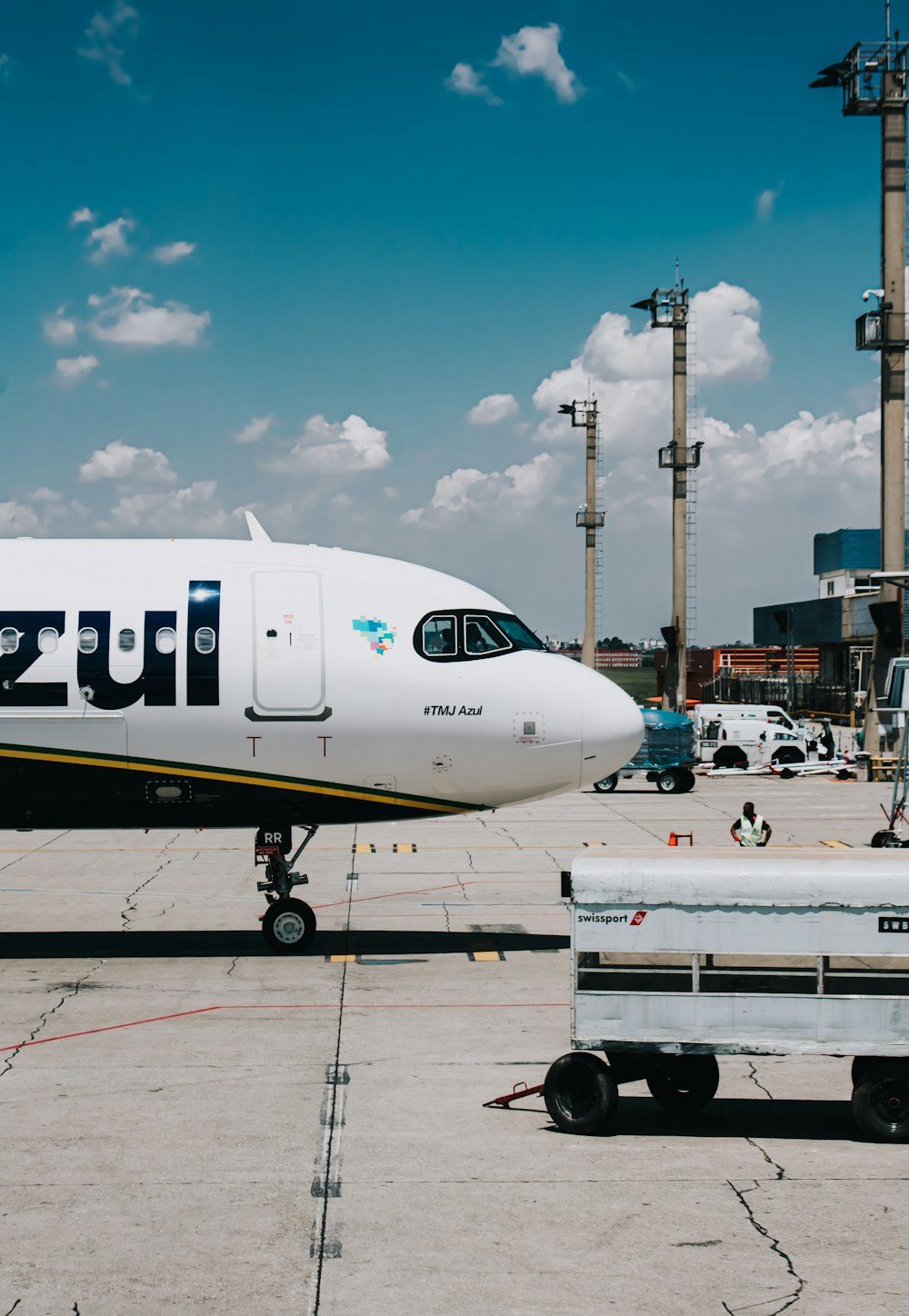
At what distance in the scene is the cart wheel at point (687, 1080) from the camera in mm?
12430

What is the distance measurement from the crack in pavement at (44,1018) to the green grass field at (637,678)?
121m

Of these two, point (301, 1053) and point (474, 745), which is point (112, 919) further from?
point (301, 1053)

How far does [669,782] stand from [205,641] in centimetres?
3114

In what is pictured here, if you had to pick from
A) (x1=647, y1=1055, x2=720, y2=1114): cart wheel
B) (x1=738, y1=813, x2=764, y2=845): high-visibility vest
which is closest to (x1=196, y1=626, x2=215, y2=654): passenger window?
(x1=647, y1=1055, x2=720, y2=1114): cart wheel

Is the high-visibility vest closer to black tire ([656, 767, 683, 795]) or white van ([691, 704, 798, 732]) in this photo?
black tire ([656, 767, 683, 795])

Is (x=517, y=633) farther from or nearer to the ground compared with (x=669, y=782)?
farther from the ground

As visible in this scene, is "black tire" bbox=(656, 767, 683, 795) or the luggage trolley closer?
the luggage trolley

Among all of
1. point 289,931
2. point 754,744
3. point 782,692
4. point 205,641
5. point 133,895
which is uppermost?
point 782,692

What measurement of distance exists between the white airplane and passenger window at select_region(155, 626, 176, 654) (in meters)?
0.03

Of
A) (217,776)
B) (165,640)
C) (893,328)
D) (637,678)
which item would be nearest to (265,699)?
(217,776)

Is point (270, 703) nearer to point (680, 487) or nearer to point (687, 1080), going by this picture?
point (687, 1080)

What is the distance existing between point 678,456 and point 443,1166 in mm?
67963

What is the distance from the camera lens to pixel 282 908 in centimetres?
2011

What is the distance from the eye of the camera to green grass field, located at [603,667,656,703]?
474ft
